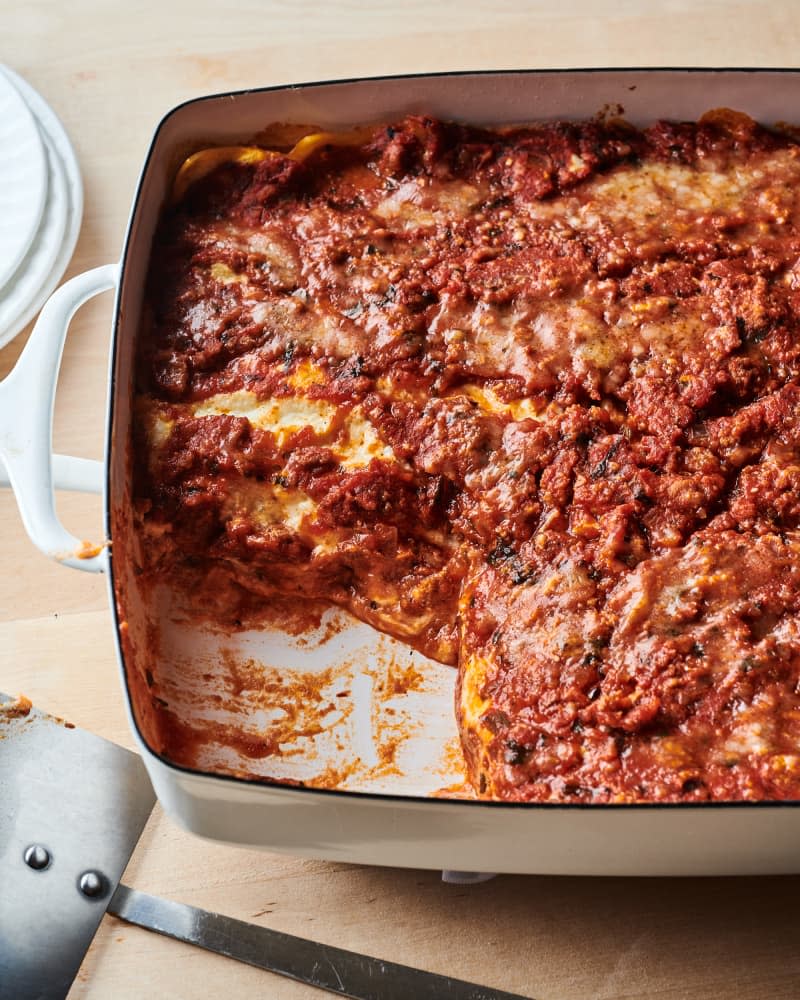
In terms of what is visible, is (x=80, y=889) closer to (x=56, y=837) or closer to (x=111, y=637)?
(x=56, y=837)

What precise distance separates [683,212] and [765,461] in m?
0.55

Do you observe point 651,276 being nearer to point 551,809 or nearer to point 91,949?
point 551,809

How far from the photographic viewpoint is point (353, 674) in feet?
6.84

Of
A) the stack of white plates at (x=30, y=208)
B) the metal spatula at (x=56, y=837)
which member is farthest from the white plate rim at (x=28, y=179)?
the metal spatula at (x=56, y=837)

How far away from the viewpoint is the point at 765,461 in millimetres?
1979

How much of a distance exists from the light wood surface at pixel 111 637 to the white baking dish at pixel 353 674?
0.62 feet

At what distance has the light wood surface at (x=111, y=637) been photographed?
1.86 m

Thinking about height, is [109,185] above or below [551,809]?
above

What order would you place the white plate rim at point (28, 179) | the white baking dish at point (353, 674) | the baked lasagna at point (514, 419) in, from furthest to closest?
the white plate rim at point (28, 179) < the baked lasagna at point (514, 419) < the white baking dish at point (353, 674)

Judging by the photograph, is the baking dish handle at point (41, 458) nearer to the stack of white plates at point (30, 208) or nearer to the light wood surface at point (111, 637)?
the light wood surface at point (111, 637)

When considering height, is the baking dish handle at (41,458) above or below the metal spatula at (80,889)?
above

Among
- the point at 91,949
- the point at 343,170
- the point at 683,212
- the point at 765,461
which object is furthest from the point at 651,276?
the point at 91,949

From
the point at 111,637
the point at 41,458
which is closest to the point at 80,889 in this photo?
the point at 111,637

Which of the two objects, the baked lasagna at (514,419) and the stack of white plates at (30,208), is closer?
the baked lasagna at (514,419)
